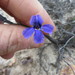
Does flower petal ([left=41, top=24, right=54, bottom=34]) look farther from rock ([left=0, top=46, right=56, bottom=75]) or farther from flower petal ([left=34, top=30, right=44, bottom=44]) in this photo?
rock ([left=0, top=46, right=56, bottom=75])

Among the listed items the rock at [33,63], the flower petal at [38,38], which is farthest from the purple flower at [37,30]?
the rock at [33,63]

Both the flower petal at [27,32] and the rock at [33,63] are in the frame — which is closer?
the flower petal at [27,32]

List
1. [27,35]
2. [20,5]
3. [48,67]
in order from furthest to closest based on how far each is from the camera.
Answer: [48,67]
[20,5]
[27,35]

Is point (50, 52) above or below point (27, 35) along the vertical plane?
below

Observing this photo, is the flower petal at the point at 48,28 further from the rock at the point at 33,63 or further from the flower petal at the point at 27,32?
the rock at the point at 33,63

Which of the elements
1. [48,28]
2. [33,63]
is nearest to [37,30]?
[48,28]

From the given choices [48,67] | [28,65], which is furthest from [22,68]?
[48,67]

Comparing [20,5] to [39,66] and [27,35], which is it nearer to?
[27,35]

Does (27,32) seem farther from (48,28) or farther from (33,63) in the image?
(33,63)
